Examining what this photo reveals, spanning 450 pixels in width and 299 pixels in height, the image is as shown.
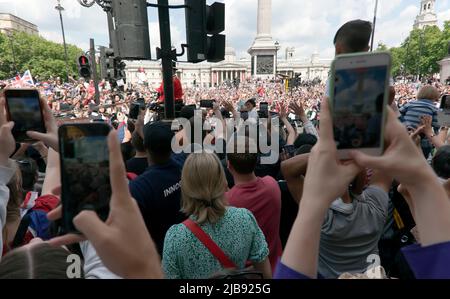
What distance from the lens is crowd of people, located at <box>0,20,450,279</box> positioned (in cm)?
90

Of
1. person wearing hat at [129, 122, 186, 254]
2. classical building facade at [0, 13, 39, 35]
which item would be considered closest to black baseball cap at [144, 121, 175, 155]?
person wearing hat at [129, 122, 186, 254]

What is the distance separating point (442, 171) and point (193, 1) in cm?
349

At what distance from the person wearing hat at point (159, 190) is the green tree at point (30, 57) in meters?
62.0

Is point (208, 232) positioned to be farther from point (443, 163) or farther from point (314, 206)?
point (443, 163)

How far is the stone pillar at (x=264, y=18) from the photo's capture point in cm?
5088

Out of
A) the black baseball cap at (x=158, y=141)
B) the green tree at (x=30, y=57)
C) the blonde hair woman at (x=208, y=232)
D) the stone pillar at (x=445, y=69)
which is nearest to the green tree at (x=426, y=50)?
the stone pillar at (x=445, y=69)

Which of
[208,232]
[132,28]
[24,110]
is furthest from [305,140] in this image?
[24,110]

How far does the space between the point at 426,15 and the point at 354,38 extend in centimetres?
11829

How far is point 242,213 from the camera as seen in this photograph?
2.01 metres

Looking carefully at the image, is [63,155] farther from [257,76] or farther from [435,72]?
[435,72]

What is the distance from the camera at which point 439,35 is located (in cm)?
6581

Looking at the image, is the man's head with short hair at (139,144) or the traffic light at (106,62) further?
the traffic light at (106,62)

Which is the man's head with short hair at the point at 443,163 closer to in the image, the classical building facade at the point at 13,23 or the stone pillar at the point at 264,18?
the stone pillar at the point at 264,18

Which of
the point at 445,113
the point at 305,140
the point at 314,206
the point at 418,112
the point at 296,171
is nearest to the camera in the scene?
Result: the point at 314,206
